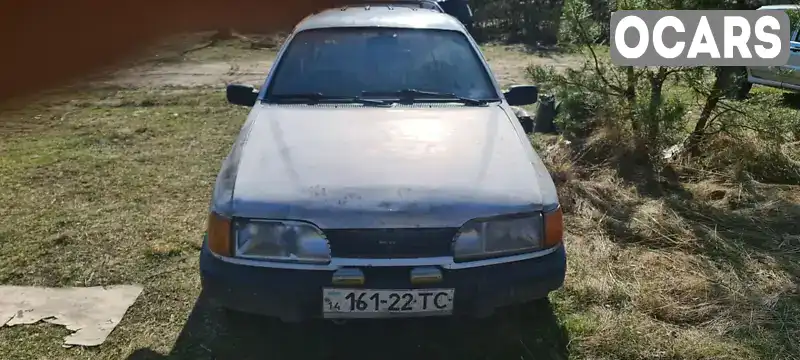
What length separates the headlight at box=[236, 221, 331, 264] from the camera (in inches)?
98.3

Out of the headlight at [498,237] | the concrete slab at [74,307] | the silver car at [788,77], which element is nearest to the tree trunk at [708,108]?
the silver car at [788,77]

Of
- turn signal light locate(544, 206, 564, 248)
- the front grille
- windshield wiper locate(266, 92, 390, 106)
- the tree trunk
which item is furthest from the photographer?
the tree trunk

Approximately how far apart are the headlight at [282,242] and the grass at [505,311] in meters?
0.60

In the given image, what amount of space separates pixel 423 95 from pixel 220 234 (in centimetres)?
152

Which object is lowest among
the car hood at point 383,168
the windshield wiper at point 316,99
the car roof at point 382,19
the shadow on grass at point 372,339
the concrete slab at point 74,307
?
the shadow on grass at point 372,339

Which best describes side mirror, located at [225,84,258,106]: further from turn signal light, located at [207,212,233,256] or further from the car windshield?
turn signal light, located at [207,212,233,256]

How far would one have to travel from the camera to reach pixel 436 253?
8.26 ft

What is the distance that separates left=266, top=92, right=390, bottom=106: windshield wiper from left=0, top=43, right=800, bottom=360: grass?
1.16 meters

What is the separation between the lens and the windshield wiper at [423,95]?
3.54m

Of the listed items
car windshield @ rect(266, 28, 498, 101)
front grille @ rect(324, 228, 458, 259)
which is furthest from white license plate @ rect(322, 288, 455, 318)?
car windshield @ rect(266, 28, 498, 101)

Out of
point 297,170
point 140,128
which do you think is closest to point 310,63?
point 297,170

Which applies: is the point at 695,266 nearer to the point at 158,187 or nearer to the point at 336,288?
the point at 336,288

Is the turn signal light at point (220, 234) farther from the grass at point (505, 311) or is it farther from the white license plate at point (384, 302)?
the grass at point (505, 311)

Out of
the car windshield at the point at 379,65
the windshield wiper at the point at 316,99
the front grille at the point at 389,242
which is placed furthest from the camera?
the car windshield at the point at 379,65
